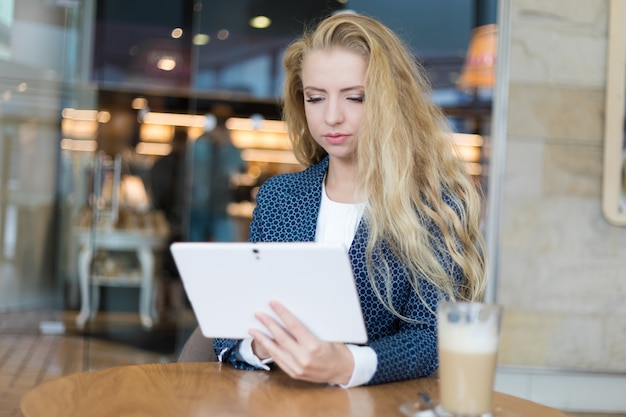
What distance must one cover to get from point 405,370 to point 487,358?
0.34 meters

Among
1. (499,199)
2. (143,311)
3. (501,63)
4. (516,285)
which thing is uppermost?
(501,63)

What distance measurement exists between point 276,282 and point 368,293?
399 mm

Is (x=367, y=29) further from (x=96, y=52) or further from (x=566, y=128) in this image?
(x=96, y=52)

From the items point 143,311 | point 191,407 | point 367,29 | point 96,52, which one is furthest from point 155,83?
point 191,407

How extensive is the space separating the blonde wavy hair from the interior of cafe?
1041 mm

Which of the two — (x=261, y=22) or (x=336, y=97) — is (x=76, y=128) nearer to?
(x=261, y=22)

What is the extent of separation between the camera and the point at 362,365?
4.09ft

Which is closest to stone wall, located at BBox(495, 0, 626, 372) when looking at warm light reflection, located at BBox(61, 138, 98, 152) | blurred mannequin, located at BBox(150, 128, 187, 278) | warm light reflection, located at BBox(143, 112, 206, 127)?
warm light reflection, located at BBox(61, 138, 98, 152)

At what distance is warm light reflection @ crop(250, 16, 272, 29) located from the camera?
5430 millimetres

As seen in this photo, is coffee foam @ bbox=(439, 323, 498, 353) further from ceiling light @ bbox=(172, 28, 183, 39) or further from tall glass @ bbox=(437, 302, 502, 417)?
ceiling light @ bbox=(172, 28, 183, 39)

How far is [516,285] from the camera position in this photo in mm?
3629

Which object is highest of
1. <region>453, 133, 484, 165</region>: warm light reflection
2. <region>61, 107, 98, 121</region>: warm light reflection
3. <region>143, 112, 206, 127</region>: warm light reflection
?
<region>143, 112, 206, 127</region>: warm light reflection

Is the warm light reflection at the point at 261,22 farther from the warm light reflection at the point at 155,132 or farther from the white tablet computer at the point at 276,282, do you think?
the white tablet computer at the point at 276,282

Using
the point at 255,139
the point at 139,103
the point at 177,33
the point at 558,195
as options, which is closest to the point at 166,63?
the point at 177,33
